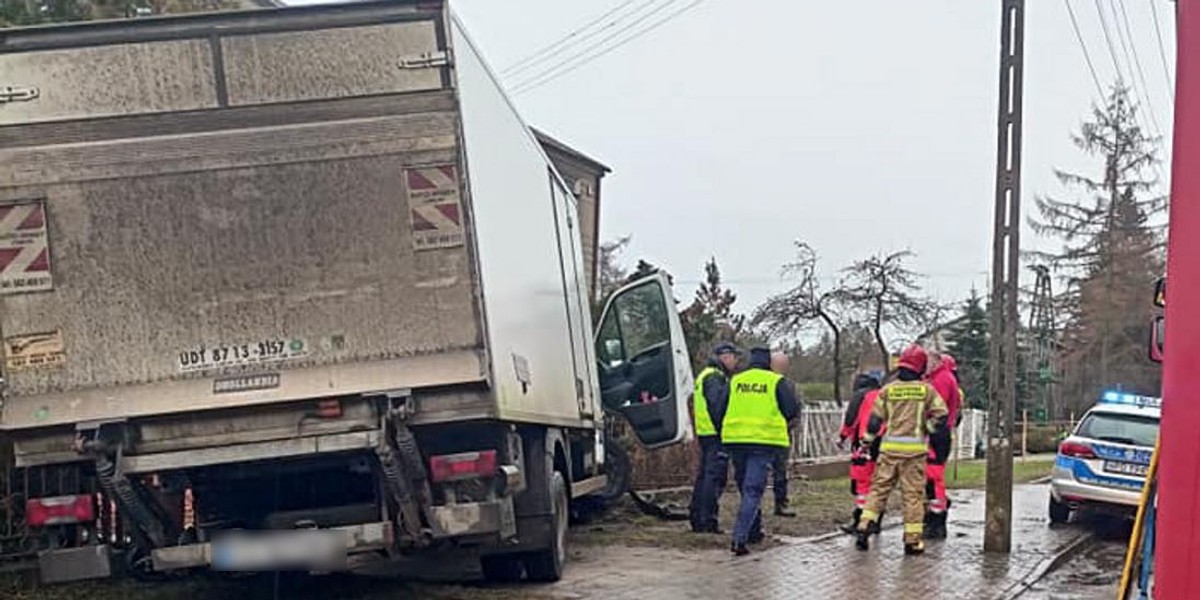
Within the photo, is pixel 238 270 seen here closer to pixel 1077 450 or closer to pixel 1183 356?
pixel 1183 356

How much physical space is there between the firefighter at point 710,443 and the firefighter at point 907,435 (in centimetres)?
165

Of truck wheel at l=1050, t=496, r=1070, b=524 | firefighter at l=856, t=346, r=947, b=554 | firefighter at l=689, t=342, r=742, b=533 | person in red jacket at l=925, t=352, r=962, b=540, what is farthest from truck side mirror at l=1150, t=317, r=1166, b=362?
truck wheel at l=1050, t=496, r=1070, b=524

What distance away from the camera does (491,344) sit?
7.61 m

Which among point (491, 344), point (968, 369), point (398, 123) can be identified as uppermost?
point (398, 123)

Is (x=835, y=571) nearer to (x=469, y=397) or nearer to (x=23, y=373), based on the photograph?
(x=469, y=397)

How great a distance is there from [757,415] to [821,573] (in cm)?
162

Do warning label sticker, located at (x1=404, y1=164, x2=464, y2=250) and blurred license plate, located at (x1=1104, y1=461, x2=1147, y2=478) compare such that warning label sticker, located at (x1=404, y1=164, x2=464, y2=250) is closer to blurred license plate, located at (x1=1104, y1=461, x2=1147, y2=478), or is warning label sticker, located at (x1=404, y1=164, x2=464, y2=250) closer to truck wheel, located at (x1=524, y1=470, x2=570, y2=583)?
truck wheel, located at (x1=524, y1=470, x2=570, y2=583)

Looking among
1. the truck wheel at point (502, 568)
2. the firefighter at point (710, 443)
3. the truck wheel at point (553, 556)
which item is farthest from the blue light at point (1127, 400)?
the truck wheel at point (502, 568)

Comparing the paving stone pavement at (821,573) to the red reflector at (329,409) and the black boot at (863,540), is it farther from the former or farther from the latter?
the red reflector at (329,409)

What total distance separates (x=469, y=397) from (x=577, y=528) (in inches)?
239

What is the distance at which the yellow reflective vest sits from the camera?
1150cm

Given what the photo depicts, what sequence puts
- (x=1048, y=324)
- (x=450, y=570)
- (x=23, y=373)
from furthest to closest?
(x=1048, y=324), (x=450, y=570), (x=23, y=373)

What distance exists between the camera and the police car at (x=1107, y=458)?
13.4m

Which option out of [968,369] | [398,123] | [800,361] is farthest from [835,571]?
[968,369]
